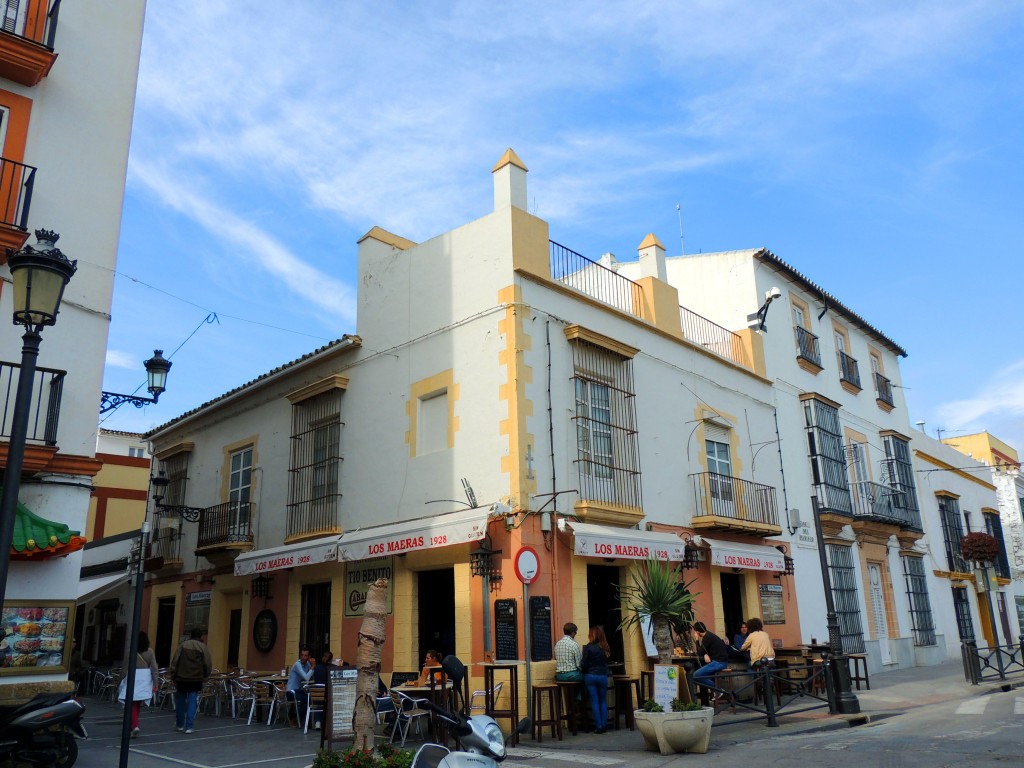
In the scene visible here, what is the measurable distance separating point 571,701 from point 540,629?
3.29 ft

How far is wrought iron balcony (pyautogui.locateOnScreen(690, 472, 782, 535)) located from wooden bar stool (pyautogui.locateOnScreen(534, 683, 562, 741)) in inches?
197

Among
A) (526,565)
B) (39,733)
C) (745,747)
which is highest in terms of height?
(526,565)

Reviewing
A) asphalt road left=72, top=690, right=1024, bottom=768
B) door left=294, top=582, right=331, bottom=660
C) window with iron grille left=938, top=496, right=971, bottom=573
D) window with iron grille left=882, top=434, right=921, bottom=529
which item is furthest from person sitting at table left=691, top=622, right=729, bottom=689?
window with iron grille left=938, top=496, right=971, bottom=573

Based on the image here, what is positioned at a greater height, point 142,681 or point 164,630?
point 164,630

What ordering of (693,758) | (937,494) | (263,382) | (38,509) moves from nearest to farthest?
1. (693,758)
2. (38,509)
3. (263,382)
4. (937,494)

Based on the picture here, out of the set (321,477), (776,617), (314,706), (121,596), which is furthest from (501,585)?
(121,596)

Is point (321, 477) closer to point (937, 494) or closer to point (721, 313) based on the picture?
point (721, 313)

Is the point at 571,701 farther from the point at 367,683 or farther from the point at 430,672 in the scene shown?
the point at 367,683

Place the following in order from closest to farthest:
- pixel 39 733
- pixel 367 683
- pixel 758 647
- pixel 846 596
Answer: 1. pixel 367 683
2. pixel 39 733
3. pixel 758 647
4. pixel 846 596

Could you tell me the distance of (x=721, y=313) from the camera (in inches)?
756

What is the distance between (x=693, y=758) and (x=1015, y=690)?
9405mm

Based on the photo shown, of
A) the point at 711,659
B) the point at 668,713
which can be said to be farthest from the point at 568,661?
the point at 711,659

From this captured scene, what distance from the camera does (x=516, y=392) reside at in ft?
40.0

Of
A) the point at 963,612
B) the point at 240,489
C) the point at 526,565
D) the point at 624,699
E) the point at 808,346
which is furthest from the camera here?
the point at 963,612
